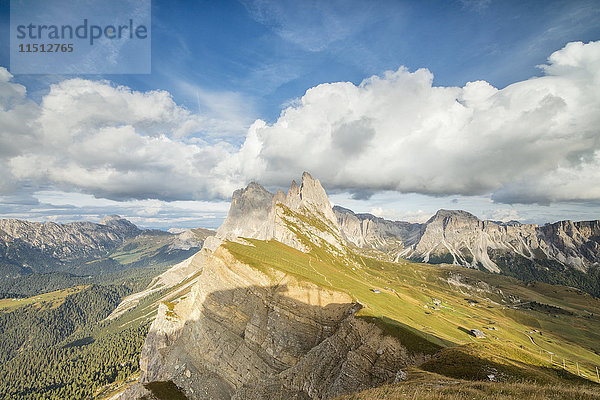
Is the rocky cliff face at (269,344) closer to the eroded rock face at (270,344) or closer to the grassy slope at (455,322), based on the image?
the eroded rock face at (270,344)

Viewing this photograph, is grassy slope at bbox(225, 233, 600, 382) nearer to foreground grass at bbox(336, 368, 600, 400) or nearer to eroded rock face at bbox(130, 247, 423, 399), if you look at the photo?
eroded rock face at bbox(130, 247, 423, 399)

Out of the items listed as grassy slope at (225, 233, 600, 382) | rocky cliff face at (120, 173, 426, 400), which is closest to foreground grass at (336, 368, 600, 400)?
grassy slope at (225, 233, 600, 382)

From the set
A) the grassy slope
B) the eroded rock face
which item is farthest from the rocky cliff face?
the grassy slope

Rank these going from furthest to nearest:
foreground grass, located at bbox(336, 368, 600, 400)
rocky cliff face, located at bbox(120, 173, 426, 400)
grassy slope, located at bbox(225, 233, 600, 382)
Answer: rocky cliff face, located at bbox(120, 173, 426, 400), grassy slope, located at bbox(225, 233, 600, 382), foreground grass, located at bbox(336, 368, 600, 400)

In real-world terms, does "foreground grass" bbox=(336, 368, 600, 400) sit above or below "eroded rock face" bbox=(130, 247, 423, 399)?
above

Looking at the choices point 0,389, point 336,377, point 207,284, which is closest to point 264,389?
point 336,377

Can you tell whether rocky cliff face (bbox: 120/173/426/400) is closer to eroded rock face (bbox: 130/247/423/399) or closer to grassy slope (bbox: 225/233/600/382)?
eroded rock face (bbox: 130/247/423/399)

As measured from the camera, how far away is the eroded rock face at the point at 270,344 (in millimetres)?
36656

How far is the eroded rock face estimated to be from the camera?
36656mm

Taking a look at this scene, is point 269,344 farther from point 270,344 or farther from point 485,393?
point 485,393

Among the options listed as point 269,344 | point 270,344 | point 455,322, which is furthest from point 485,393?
point 455,322

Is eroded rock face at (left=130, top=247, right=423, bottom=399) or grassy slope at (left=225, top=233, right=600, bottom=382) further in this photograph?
eroded rock face at (left=130, top=247, right=423, bottom=399)

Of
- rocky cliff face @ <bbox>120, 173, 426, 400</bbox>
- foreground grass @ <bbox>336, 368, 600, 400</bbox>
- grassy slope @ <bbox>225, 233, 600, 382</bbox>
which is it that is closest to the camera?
foreground grass @ <bbox>336, 368, 600, 400</bbox>

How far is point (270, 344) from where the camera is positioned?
4978 cm
